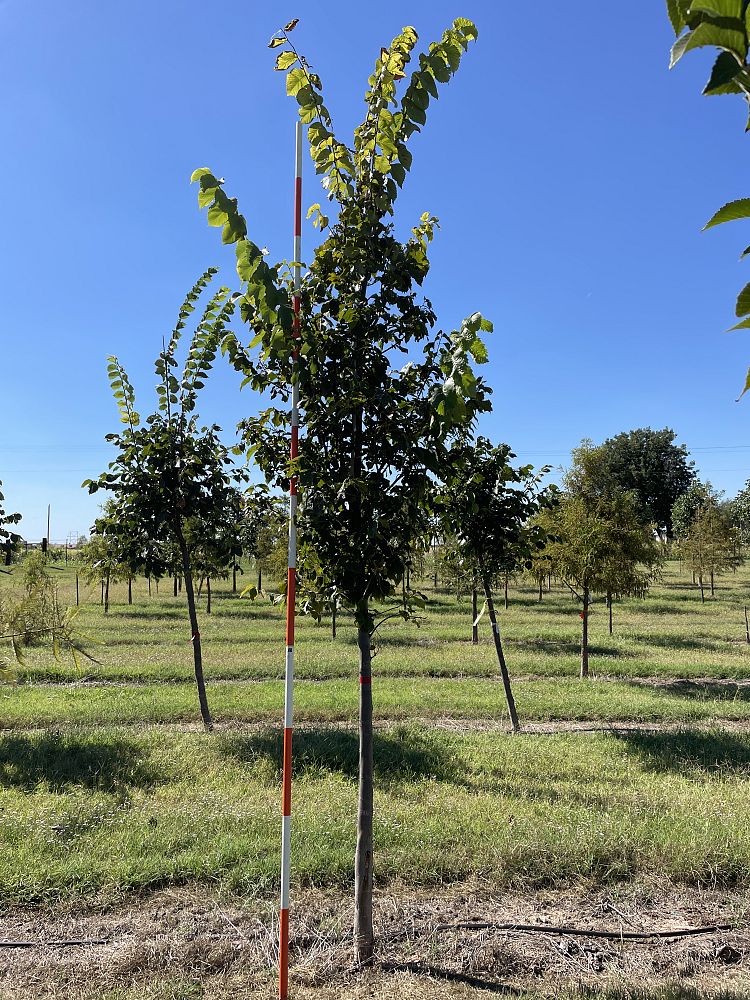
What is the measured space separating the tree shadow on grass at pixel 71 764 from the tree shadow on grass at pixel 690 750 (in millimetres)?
6366

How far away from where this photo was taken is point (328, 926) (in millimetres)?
4629

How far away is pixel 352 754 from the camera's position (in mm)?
8398

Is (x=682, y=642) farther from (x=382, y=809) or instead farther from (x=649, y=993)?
(x=649, y=993)

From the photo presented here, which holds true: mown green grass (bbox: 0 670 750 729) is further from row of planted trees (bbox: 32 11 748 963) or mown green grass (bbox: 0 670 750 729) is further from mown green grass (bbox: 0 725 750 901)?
row of planted trees (bbox: 32 11 748 963)

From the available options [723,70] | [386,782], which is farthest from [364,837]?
[723,70]

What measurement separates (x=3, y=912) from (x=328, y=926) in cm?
249

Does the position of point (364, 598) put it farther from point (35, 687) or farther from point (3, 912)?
point (35, 687)

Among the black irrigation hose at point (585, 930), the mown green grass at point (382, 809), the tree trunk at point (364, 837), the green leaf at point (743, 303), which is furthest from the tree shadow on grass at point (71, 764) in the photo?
the green leaf at point (743, 303)

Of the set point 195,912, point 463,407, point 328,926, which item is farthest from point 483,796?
point 463,407

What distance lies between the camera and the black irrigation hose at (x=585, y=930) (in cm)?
456

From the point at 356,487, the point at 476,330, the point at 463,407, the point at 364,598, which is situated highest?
the point at 476,330

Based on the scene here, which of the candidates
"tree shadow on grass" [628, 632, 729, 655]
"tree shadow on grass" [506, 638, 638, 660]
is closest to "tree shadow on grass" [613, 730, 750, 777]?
"tree shadow on grass" [506, 638, 638, 660]

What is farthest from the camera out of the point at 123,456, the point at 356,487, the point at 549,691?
the point at 549,691

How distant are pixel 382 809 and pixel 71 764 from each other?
4.14 m
